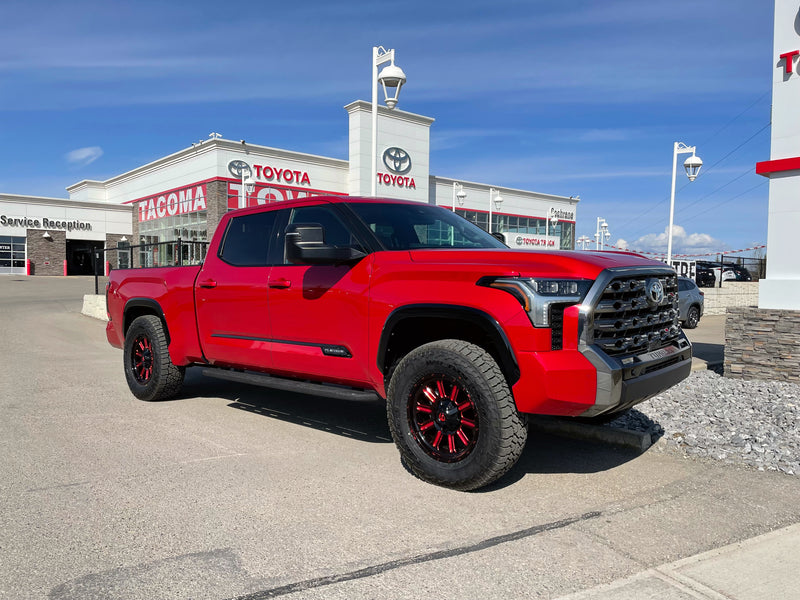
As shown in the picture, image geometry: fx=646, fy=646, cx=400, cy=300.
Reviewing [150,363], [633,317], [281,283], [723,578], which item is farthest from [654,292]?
[150,363]

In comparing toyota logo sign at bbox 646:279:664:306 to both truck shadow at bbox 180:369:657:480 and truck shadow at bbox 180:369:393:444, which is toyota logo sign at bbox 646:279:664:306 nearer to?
truck shadow at bbox 180:369:657:480

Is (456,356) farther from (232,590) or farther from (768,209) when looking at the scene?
(768,209)

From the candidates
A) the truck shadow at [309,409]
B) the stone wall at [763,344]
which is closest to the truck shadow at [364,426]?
the truck shadow at [309,409]

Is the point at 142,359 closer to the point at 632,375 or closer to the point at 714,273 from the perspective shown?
the point at 632,375

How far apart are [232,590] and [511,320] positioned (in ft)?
6.64

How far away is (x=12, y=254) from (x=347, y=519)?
151ft

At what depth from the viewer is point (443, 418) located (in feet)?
13.5

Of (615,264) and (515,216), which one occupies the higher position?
(515,216)

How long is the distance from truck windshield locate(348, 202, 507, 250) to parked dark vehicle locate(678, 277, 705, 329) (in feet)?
41.6

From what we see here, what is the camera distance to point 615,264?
12.8 ft

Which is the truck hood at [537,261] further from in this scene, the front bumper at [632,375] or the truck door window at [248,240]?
the truck door window at [248,240]

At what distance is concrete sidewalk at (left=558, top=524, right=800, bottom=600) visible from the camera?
2.76 m

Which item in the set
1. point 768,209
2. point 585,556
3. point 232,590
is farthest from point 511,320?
point 768,209

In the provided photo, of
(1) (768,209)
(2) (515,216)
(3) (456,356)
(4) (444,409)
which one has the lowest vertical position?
(4) (444,409)
